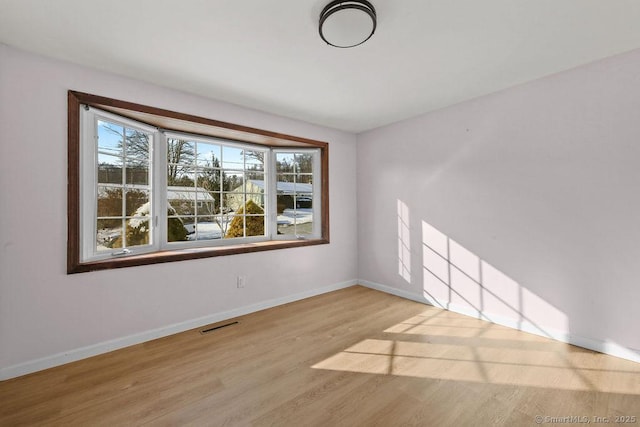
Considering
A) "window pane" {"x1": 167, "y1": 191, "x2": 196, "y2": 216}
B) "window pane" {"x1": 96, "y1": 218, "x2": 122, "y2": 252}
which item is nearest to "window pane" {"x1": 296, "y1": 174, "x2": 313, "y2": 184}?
"window pane" {"x1": 167, "y1": 191, "x2": 196, "y2": 216}

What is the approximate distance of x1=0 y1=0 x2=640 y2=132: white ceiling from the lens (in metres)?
1.68

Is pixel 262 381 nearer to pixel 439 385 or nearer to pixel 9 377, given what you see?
pixel 439 385

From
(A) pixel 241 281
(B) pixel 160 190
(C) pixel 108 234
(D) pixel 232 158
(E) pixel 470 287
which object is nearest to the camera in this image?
(C) pixel 108 234

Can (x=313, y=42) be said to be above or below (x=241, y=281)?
above

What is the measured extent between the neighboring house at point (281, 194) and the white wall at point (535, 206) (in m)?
A: 1.32

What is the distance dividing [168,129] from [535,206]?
387cm

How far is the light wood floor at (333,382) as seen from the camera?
164 cm

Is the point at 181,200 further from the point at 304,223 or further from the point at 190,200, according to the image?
the point at 304,223

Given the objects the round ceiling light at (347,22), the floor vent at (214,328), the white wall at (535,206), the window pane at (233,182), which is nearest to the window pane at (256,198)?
the window pane at (233,182)

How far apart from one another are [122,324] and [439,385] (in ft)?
8.76

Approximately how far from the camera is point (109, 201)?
2543 mm

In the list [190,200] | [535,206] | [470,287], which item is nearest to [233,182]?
[190,200]

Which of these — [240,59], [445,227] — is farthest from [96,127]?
[445,227]

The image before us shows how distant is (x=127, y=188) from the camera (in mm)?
2672
